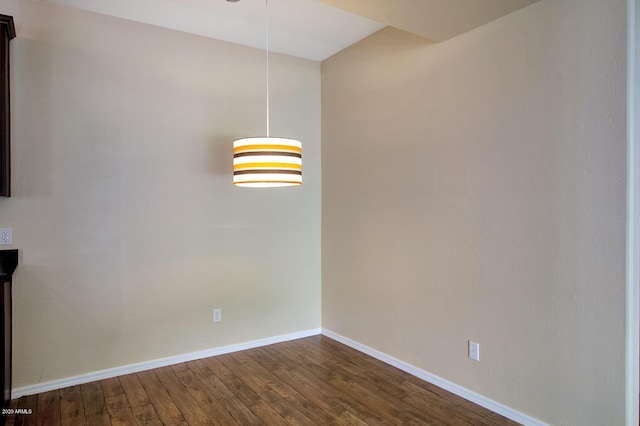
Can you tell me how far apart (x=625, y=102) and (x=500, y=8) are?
929 mm

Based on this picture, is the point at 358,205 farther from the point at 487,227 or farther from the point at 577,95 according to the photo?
the point at 577,95

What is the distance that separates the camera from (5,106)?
8.88 ft

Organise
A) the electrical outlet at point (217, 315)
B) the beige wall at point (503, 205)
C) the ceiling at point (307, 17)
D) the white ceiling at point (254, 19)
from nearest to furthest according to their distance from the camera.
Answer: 1. the beige wall at point (503, 205)
2. the ceiling at point (307, 17)
3. the white ceiling at point (254, 19)
4. the electrical outlet at point (217, 315)

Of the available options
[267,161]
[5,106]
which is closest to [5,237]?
[5,106]

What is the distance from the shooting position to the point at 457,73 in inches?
113

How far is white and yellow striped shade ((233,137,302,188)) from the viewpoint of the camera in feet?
8.25

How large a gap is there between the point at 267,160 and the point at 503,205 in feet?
5.13

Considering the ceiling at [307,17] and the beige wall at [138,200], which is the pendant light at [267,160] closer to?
the ceiling at [307,17]

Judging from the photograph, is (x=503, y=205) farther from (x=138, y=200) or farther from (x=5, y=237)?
(x=5, y=237)

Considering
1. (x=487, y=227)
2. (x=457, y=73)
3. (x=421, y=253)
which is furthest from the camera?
(x=421, y=253)

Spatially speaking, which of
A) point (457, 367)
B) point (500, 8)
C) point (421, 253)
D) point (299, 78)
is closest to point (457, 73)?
point (500, 8)

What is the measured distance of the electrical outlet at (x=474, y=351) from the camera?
2756 millimetres

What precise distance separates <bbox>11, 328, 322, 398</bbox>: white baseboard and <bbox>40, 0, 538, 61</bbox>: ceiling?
2.87 m

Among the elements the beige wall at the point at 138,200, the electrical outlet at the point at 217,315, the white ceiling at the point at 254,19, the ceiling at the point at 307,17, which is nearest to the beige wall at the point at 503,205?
the ceiling at the point at 307,17
